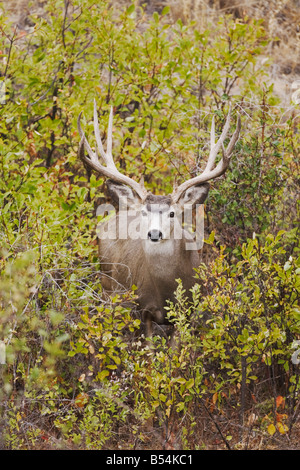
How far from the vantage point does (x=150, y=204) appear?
6.94 m

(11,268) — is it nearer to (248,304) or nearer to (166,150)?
(248,304)

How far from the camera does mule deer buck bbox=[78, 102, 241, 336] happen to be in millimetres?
6938

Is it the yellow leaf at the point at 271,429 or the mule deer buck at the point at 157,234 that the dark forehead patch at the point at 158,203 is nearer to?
the mule deer buck at the point at 157,234

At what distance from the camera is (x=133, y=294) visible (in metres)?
6.38

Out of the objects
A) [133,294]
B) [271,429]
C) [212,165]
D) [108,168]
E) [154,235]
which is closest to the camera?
[271,429]

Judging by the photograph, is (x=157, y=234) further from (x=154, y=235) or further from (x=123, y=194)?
(x=123, y=194)

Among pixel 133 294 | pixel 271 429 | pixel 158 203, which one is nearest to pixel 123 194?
pixel 158 203

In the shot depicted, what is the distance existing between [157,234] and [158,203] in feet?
1.42

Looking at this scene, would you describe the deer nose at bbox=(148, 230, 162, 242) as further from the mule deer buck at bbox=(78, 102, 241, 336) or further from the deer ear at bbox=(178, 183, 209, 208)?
the deer ear at bbox=(178, 183, 209, 208)

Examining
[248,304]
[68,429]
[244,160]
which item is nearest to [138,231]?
[244,160]

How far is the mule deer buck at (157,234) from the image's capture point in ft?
22.8

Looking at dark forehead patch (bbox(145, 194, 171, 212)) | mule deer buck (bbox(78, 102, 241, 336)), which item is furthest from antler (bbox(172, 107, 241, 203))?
dark forehead patch (bbox(145, 194, 171, 212))

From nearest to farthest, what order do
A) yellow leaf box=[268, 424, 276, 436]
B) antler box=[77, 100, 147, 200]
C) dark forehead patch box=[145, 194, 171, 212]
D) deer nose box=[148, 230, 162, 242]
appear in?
yellow leaf box=[268, 424, 276, 436], deer nose box=[148, 230, 162, 242], dark forehead patch box=[145, 194, 171, 212], antler box=[77, 100, 147, 200]

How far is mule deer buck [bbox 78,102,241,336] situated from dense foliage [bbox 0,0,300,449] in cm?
25
